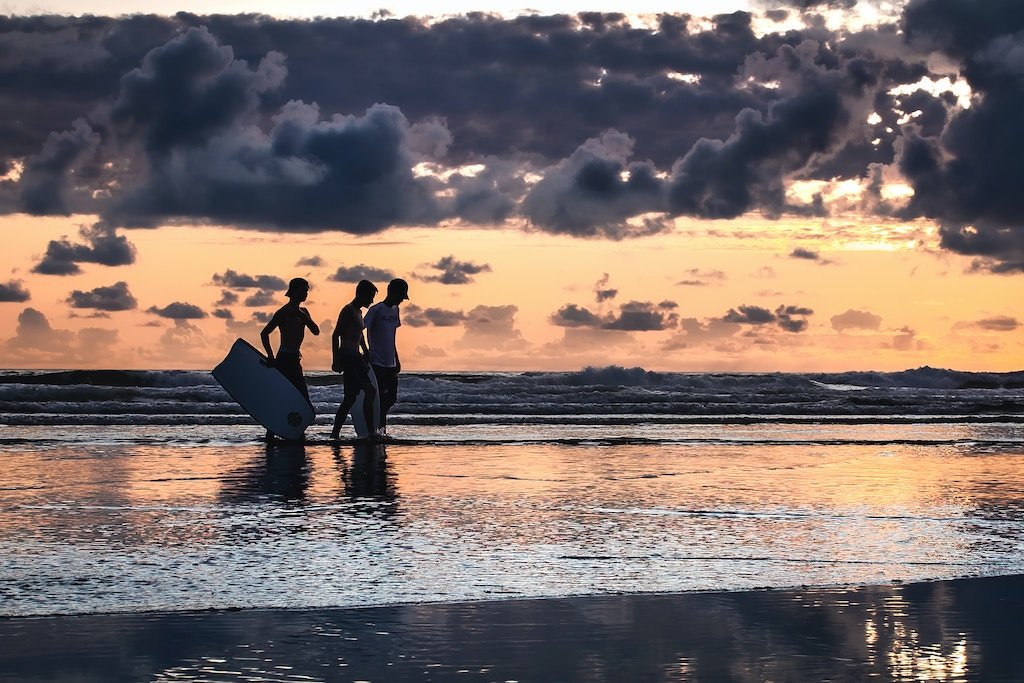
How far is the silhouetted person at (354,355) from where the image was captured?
48.1ft

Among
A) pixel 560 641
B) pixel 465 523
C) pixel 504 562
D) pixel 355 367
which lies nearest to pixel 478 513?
pixel 465 523

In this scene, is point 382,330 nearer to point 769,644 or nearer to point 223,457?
point 223,457

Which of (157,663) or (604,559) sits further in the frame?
(604,559)

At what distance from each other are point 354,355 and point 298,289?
1.36m

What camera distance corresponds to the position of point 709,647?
4.44m

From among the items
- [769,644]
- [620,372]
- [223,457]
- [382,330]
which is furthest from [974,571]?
[620,372]

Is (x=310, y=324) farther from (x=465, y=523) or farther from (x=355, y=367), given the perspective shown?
(x=465, y=523)

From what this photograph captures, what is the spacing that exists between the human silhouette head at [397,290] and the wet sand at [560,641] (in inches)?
391

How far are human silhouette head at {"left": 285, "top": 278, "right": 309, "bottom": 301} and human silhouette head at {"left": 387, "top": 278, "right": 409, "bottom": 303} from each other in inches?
44.6

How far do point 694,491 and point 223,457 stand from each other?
527cm

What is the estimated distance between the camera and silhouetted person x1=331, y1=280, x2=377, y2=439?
14664 millimetres

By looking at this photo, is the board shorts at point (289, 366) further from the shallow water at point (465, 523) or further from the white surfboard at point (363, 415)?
the shallow water at point (465, 523)

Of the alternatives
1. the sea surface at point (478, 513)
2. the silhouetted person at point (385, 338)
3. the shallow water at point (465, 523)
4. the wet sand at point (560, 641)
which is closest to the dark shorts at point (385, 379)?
the silhouetted person at point (385, 338)

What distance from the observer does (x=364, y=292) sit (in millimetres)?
14945
